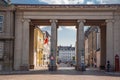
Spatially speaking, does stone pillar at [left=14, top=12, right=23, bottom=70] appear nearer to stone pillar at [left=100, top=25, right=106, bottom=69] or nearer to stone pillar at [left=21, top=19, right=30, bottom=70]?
stone pillar at [left=21, top=19, right=30, bottom=70]

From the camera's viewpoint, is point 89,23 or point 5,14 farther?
point 89,23

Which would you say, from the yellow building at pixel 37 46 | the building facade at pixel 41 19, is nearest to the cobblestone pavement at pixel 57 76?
the building facade at pixel 41 19

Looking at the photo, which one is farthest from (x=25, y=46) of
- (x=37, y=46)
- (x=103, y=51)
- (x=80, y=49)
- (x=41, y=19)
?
(x=37, y=46)

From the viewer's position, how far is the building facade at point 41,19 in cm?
5384

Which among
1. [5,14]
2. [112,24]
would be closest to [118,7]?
[112,24]

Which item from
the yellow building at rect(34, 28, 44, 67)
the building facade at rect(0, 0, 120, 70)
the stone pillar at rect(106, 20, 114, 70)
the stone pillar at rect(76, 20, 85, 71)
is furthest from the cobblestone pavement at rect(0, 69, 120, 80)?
the yellow building at rect(34, 28, 44, 67)

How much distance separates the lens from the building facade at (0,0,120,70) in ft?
177

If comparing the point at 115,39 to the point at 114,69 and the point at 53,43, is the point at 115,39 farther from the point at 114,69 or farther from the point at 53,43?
the point at 53,43

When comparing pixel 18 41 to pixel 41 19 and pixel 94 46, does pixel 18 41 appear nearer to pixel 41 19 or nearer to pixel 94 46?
pixel 41 19

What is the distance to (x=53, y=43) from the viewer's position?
5572 centimetres

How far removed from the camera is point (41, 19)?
56250mm

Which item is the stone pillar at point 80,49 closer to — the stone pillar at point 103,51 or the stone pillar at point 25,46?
the stone pillar at point 103,51

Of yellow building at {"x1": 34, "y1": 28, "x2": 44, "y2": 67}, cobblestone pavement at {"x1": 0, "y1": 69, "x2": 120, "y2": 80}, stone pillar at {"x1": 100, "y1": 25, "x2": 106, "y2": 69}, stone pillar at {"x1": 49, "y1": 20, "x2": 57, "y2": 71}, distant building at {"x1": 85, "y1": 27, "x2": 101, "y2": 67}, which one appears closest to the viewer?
cobblestone pavement at {"x1": 0, "y1": 69, "x2": 120, "y2": 80}

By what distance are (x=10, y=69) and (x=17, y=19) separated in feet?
26.3
